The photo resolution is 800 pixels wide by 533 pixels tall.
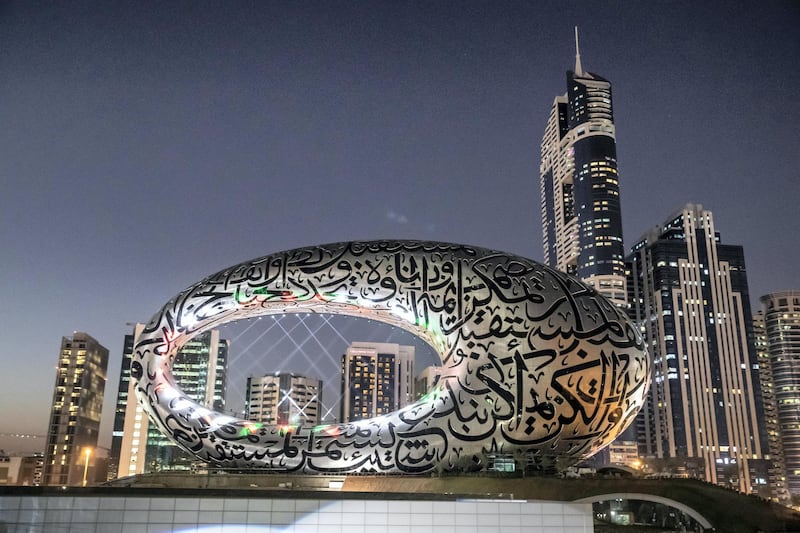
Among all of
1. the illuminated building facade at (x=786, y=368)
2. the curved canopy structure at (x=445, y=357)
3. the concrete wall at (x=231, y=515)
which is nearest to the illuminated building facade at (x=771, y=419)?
the illuminated building facade at (x=786, y=368)

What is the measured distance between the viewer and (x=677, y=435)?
127812 mm

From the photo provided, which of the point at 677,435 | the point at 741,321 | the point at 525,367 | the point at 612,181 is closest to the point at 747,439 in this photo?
the point at 677,435

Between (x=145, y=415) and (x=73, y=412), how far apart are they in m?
10.3

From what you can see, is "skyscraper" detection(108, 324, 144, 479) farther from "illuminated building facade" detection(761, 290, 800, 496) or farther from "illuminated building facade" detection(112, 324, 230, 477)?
"illuminated building facade" detection(761, 290, 800, 496)

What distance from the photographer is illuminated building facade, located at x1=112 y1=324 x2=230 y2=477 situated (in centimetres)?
10750

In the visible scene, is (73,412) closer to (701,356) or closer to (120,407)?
(120,407)

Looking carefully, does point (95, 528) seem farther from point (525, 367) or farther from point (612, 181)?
point (612, 181)

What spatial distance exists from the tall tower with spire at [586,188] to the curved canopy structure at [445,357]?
4414 inches

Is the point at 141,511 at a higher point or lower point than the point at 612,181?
lower

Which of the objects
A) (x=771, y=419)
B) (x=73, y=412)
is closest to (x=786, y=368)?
(x=771, y=419)

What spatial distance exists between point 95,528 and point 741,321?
13734 centimetres

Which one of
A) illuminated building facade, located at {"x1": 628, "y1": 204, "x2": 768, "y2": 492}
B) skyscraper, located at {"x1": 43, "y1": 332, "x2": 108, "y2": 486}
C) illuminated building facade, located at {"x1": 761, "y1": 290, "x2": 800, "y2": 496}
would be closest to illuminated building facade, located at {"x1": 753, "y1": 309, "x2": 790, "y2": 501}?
illuminated building facade, located at {"x1": 761, "y1": 290, "x2": 800, "y2": 496}

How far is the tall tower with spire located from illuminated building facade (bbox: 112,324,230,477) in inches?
2816

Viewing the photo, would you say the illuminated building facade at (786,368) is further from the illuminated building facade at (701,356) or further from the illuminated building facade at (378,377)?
the illuminated building facade at (378,377)
